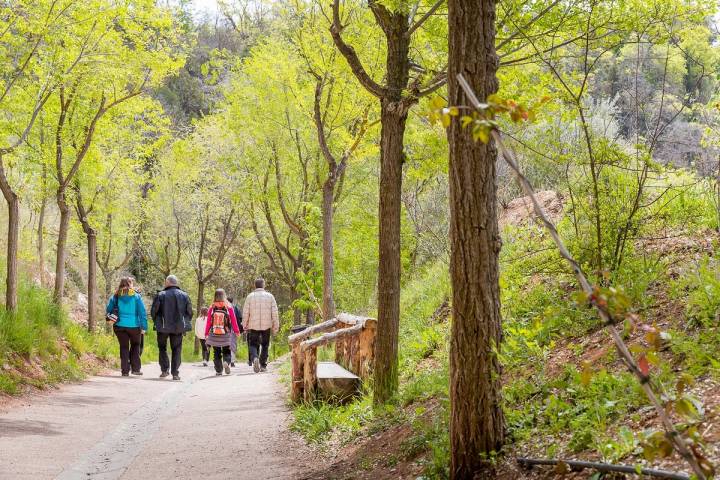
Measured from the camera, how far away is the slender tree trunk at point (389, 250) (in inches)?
333

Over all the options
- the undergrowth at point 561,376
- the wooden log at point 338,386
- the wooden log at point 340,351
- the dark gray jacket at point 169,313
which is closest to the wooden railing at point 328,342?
the wooden log at point 338,386

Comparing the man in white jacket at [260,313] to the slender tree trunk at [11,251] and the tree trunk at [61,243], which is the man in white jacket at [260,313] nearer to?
the tree trunk at [61,243]

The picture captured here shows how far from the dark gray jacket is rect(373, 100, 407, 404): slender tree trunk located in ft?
26.7

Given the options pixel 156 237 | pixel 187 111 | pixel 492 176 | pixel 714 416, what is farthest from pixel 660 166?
pixel 187 111

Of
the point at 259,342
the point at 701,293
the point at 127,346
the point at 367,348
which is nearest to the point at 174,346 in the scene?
the point at 127,346

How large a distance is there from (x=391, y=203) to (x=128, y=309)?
896 cm

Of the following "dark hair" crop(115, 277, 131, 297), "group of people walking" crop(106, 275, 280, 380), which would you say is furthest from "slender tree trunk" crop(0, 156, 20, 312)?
"dark hair" crop(115, 277, 131, 297)

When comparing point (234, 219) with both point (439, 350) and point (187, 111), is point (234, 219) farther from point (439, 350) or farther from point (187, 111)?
point (187, 111)

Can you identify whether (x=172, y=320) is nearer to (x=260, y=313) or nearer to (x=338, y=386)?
(x=260, y=313)

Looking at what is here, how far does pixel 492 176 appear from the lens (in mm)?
5082

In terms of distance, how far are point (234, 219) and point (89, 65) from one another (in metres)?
23.4

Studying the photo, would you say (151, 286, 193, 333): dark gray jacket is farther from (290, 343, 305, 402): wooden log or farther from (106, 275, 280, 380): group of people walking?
(290, 343, 305, 402): wooden log

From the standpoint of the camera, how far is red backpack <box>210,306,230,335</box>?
1714 cm

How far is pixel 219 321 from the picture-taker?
17.2 metres
